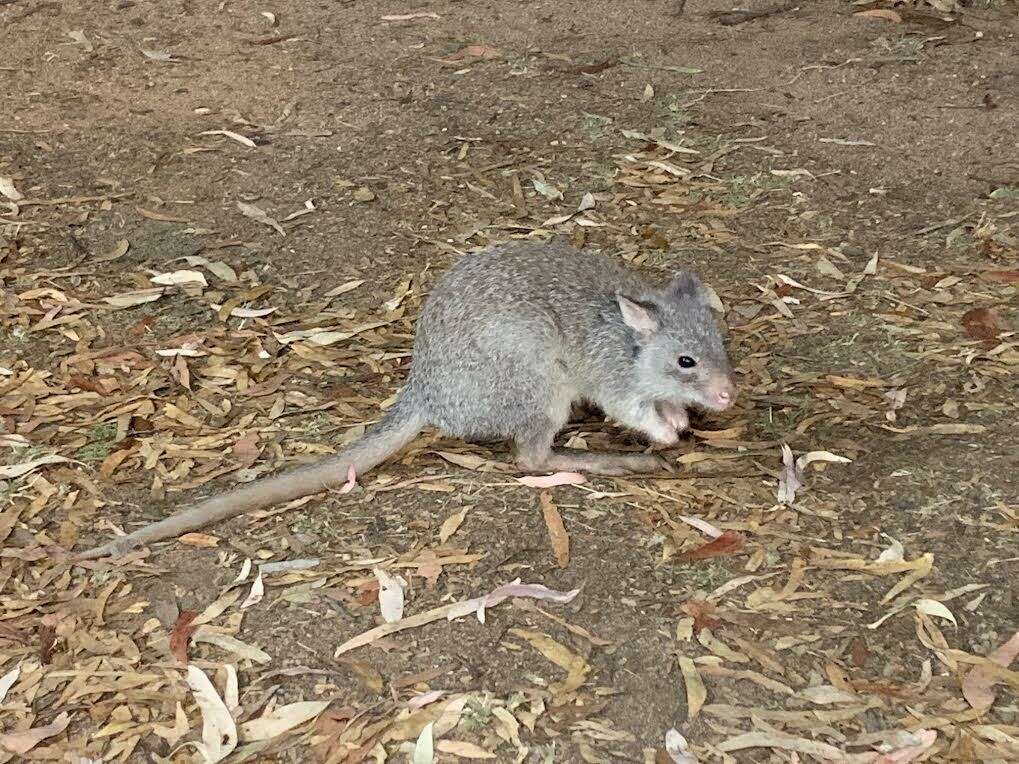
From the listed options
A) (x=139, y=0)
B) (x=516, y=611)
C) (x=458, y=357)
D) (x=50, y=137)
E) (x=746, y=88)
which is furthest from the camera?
(x=139, y=0)

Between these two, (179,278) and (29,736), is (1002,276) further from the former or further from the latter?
(29,736)

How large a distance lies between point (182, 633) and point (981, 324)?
340 cm

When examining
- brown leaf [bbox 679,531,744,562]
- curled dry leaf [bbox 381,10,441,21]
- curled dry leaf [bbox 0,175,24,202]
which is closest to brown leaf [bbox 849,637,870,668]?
brown leaf [bbox 679,531,744,562]

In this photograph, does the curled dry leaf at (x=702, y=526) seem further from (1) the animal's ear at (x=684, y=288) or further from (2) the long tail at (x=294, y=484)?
(2) the long tail at (x=294, y=484)

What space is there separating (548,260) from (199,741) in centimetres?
219

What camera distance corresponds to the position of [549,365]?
13.9ft

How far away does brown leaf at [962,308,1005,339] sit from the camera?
4.77 m

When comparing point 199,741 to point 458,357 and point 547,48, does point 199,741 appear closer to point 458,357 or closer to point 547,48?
point 458,357

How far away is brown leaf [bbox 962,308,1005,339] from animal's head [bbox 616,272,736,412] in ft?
4.19

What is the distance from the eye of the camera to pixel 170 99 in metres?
6.79

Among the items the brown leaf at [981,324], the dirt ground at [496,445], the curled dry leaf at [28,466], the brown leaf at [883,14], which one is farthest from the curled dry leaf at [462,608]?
the brown leaf at [883,14]

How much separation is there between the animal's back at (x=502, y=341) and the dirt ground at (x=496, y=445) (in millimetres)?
225

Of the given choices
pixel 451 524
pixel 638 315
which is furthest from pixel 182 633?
pixel 638 315

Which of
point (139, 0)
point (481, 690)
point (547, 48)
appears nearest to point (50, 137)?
point (139, 0)
